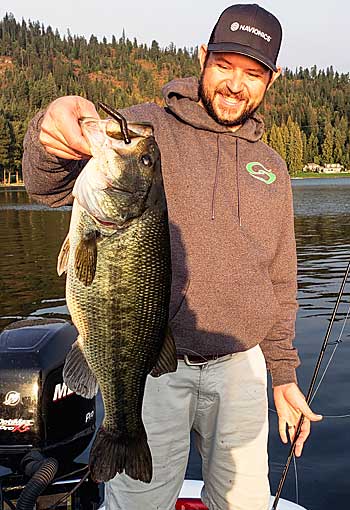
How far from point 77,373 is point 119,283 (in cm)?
45

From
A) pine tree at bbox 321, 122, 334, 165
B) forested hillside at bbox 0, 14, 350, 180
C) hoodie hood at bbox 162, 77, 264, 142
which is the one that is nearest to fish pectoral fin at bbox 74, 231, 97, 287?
hoodie hood at bbox 162, 77, 264, 142

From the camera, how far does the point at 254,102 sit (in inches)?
127

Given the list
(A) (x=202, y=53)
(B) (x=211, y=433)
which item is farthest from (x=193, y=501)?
(A) (x=202, y=53)

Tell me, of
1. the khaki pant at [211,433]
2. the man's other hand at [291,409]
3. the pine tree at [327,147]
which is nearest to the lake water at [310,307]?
the man's other hand at [291,409]

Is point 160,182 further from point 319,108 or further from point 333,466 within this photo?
point 319,108

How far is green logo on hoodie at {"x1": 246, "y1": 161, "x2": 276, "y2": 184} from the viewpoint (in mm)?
3297

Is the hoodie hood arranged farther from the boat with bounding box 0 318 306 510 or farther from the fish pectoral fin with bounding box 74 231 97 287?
the boat with bounding box 0 318 306 510

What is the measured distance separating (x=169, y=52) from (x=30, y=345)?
190224 mm

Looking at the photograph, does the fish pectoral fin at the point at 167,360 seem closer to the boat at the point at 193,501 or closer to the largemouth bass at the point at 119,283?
the largemouth bass at the point at 119,283

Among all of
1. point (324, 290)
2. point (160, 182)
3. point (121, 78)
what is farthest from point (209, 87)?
point (121, 78)

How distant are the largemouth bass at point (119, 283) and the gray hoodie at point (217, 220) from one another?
55cm

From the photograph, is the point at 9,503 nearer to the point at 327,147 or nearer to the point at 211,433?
the point at 211,433

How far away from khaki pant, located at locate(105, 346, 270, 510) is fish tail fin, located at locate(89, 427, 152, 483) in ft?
1.66

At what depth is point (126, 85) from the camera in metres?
160
